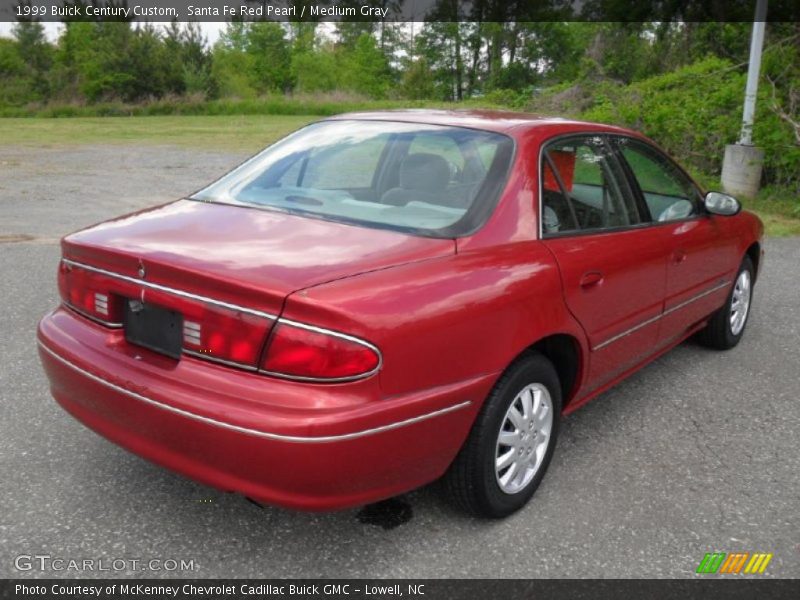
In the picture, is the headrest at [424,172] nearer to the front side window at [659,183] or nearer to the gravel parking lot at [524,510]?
the front side window at [659,183]

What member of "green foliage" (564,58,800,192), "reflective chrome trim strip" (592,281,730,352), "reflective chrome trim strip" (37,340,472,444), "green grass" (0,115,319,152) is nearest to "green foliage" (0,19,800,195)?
"green foliage" (564,58,800,192)

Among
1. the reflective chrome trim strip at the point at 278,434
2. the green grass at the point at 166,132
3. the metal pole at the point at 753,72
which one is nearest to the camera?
the reflective chrome trim strip at the point at 278,434

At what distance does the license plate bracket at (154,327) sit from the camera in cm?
245

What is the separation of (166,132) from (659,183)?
27.2 metres

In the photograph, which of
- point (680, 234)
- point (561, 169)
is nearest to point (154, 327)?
point (561, 169)

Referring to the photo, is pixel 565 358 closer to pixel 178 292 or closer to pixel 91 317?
pixel 178 292

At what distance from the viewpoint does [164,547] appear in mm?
2643

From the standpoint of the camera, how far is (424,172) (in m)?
3.20

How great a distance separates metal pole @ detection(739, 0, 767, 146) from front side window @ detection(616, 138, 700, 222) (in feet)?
28.2

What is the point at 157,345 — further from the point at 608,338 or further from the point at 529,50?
the point at 529,50

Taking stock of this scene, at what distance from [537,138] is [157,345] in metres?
1.77

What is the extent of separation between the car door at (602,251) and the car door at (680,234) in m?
0.13

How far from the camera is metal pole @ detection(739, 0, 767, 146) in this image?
11.3 m

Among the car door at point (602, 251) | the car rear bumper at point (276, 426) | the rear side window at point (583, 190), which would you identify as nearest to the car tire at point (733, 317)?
the car door at point (602, 251)
